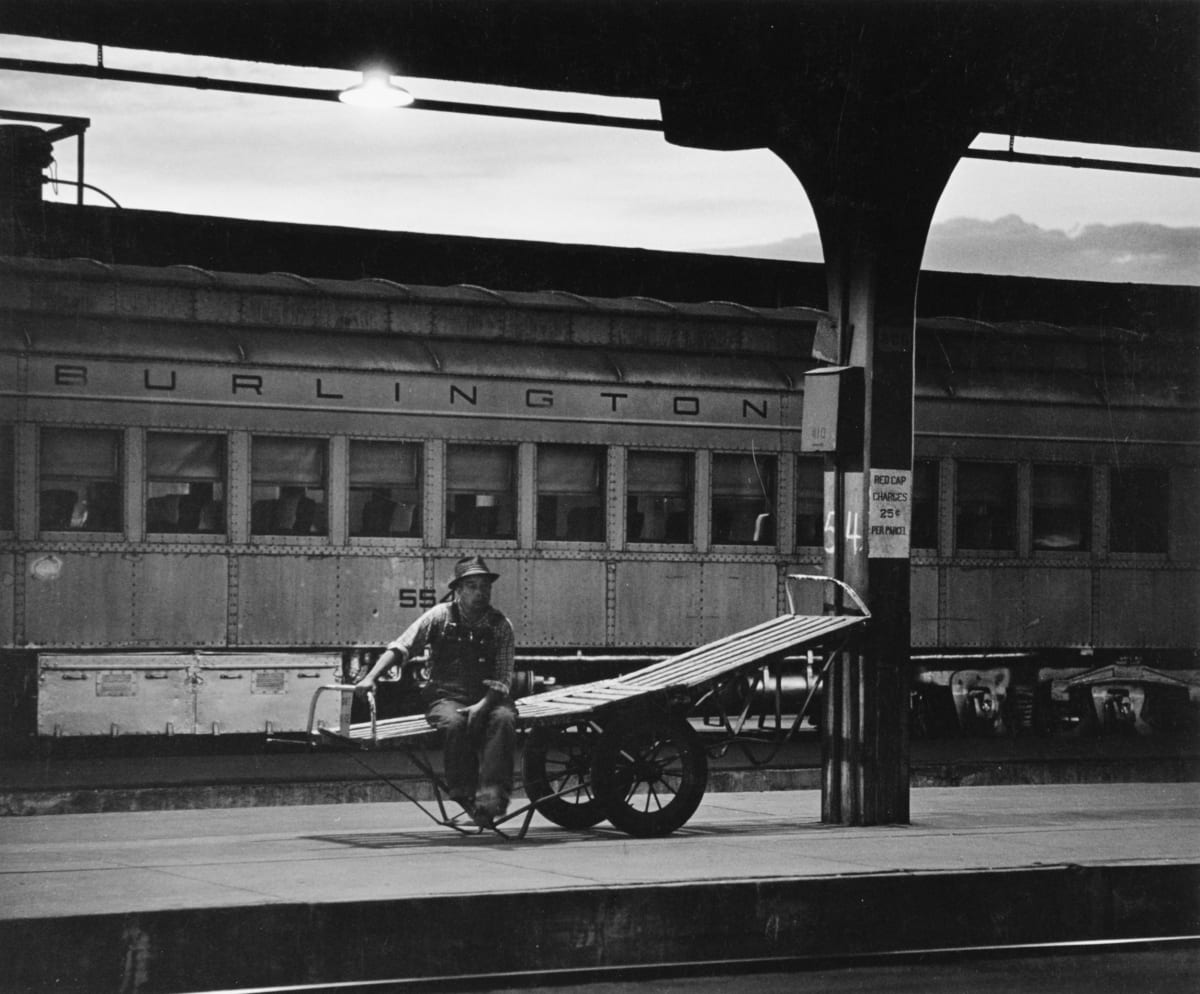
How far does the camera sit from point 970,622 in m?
17.3

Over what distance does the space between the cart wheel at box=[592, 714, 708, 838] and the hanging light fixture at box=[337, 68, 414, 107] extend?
3.49 meters

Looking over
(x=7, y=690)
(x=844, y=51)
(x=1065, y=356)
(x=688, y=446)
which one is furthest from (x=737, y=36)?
(x=1065, y=356)

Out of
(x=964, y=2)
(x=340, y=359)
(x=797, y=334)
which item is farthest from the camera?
(x=797, y=334)

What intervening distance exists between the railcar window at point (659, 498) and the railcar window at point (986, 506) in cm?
252

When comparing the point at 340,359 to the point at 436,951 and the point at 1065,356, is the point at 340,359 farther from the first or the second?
the point at 436,951

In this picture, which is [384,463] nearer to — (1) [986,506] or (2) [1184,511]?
(1) [986,506]

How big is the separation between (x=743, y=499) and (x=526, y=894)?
355 inches

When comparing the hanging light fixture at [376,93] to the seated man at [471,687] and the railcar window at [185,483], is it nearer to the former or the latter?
the seated man at [471,687]

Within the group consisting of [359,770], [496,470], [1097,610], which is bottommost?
[359,770]

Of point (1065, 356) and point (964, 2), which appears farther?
point (1065, 356)

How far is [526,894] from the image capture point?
25.3 feet

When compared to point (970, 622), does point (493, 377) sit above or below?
above

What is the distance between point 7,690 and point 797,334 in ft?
23.1

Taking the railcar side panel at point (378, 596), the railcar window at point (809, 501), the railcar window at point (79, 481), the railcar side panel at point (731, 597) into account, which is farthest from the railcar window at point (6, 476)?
the railcar window at point (809, 501)
